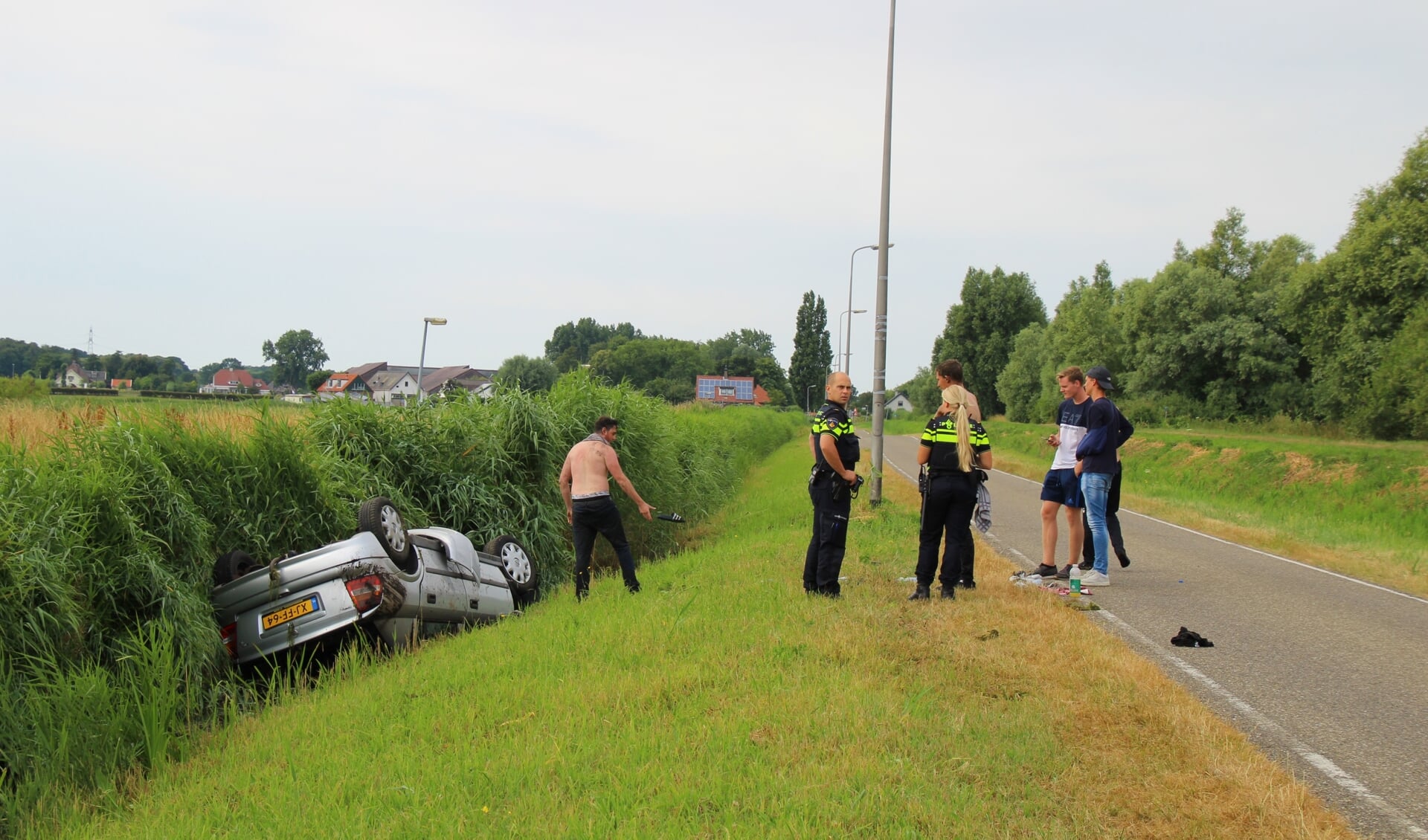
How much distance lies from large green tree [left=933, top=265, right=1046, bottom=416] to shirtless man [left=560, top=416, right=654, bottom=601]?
72.7m

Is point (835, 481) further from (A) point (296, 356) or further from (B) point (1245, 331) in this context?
(A) point (296, 356)

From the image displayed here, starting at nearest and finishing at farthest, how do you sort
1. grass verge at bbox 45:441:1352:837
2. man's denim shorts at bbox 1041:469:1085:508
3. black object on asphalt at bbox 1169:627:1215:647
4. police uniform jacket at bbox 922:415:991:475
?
1. grass verge at bbox 45:441:1352:837
2. black object on asphalt at bbox 1169:627:1215:647
3. police uniform jacket at bbox 922:415:991:475
4. man's denim shorts at bbox 1041:469:1085:508

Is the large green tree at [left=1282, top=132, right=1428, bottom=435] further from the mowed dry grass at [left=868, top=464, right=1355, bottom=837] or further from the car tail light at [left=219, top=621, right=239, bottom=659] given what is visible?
the car tail light at [left=219, top=621, right=239, bottom=659]

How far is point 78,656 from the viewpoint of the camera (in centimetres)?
565

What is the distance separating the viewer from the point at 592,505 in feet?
29.8

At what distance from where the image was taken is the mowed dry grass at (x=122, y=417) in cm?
714

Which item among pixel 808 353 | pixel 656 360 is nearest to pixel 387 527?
pixel 808 353

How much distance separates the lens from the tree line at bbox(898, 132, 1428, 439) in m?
29.6

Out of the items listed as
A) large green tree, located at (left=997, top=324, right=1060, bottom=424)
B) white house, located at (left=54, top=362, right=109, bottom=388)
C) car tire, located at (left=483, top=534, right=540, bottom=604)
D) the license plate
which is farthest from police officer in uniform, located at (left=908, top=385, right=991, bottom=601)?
large green tree, located at (left=997, top=324, right=1060, bottom=424)

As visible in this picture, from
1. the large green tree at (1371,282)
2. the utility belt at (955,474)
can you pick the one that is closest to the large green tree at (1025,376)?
the large green tree at (1371,282)

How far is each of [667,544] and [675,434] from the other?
286cm

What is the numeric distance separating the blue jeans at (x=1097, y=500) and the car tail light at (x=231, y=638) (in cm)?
767

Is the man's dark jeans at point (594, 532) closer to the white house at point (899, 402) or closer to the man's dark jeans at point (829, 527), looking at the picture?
the man's dark jeans at point (829, 527)

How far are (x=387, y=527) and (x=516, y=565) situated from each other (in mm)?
2916
